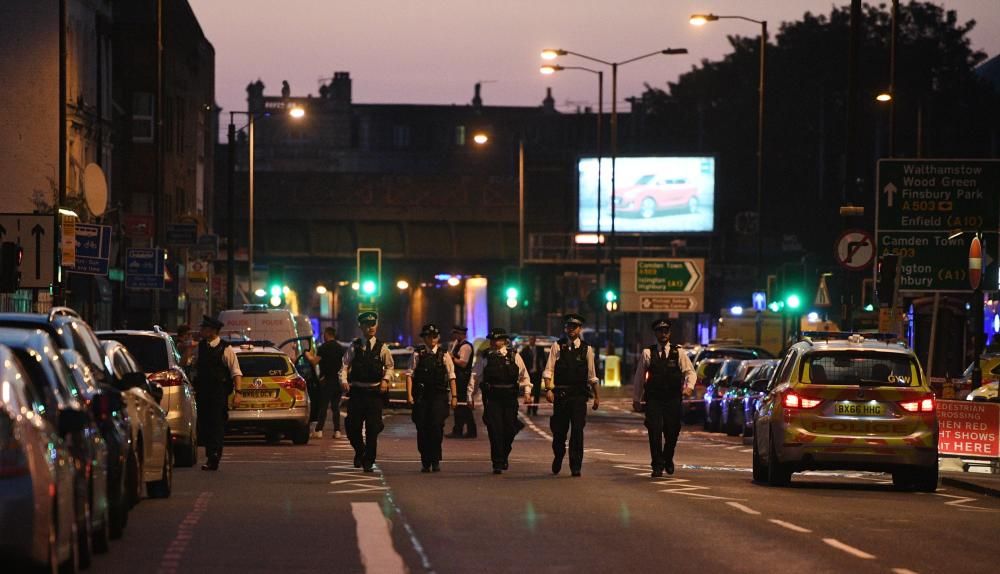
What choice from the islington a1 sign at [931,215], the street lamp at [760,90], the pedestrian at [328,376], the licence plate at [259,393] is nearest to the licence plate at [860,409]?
the islington a1 sign at [931,215]

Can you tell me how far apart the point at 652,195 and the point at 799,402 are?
206 feet

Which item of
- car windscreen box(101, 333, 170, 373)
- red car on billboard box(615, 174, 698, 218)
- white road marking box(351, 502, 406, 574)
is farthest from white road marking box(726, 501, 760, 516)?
red car on billboard box(615, 174, 698, 218)

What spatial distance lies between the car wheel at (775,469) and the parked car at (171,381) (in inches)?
257

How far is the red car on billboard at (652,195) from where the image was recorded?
84625 mm

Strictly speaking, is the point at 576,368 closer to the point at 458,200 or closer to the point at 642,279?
the point at 642,279

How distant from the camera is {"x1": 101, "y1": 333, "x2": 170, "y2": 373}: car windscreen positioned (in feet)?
79.8

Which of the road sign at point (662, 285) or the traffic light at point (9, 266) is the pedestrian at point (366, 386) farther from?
the road sign at point (662, 285)

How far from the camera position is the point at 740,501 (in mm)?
19906

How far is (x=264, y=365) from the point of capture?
3203 cm

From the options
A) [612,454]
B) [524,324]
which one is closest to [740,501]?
[612,454]

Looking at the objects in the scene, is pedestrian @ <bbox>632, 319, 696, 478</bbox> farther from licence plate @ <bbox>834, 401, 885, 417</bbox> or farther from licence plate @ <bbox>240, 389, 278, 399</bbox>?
licence plate @ <bbox>240, 389, 278, 399</bbox>

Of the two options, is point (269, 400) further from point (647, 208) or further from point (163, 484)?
point (647, 208)

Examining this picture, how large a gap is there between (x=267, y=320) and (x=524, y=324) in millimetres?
61691

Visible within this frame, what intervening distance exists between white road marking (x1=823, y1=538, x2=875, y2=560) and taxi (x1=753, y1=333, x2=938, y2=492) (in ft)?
20.8
